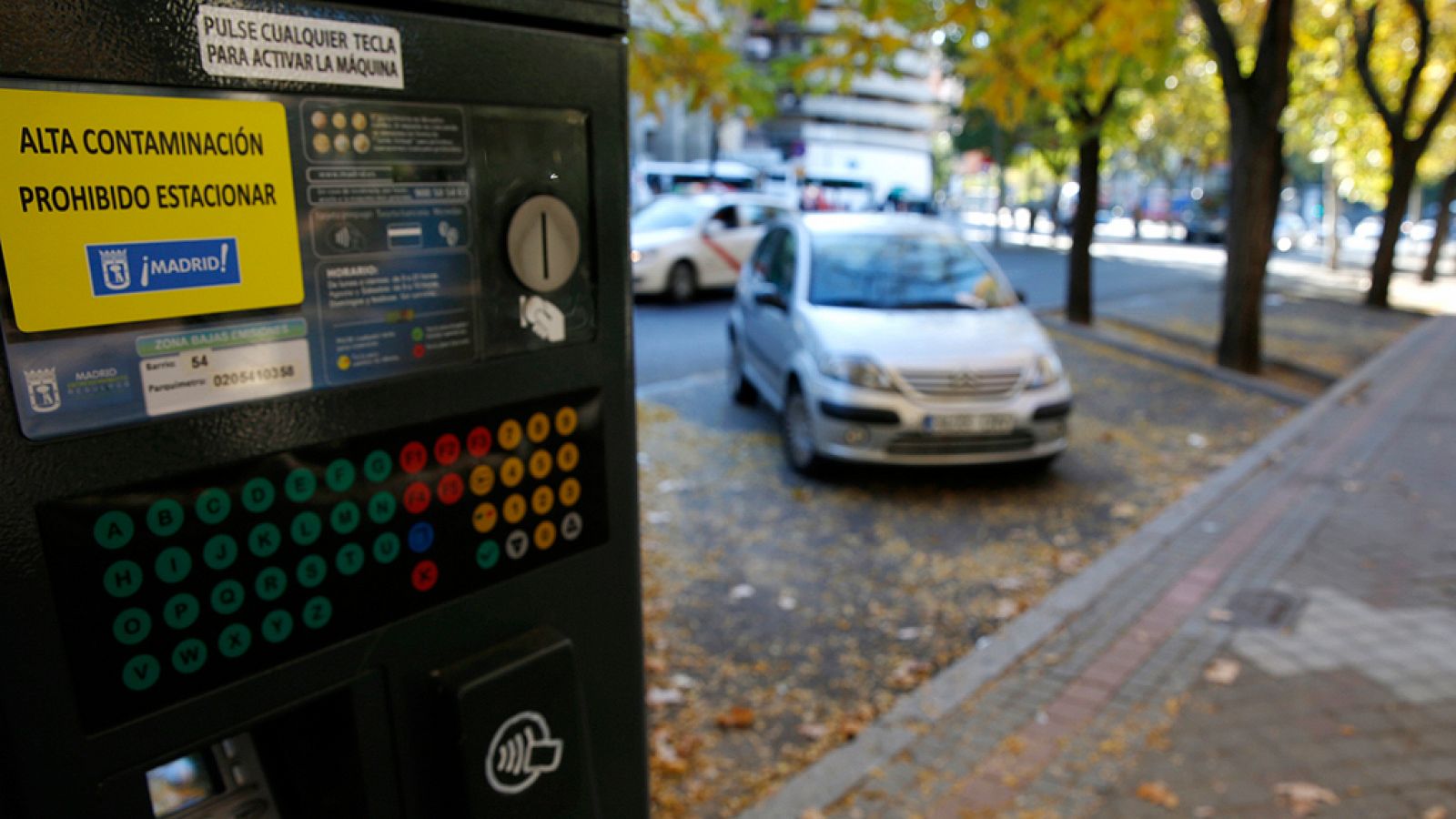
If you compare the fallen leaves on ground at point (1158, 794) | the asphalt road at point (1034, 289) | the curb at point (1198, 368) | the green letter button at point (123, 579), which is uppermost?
the green letter button at point (123, 579)

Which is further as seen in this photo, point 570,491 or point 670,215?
point 670,215

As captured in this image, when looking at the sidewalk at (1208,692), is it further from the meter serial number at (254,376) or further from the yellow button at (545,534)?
the meter serial number at (254,376)

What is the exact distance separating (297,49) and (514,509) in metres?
0.50

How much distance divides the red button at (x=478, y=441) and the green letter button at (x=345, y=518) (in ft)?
0.43

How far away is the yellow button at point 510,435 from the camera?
1093 millimetres

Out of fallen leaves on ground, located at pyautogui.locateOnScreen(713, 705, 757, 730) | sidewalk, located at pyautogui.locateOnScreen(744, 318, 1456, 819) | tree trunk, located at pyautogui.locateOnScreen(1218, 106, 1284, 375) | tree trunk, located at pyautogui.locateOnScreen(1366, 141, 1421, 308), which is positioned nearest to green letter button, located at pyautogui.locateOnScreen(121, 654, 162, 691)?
sidewalk, located at pyautogui.locateOnScreen(744, 318, 1456, 819)

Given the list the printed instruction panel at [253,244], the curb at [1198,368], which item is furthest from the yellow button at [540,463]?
the curb at [1198,368]

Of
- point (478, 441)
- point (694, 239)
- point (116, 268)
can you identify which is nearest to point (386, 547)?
point (478, 441)

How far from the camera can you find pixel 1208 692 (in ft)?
13.4

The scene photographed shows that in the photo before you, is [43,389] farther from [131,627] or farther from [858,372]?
[858,372]

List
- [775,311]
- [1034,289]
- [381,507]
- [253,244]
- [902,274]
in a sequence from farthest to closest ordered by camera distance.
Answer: [1034,289], [775,311], [902,274], [381,507], [253,244]

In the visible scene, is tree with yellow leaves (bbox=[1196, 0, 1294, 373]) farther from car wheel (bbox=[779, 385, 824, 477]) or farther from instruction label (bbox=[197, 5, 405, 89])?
instruction label (bbox=[197, 5, 405, 89])

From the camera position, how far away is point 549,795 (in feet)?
3.79

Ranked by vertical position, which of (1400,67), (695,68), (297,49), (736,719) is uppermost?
(1400,67)
